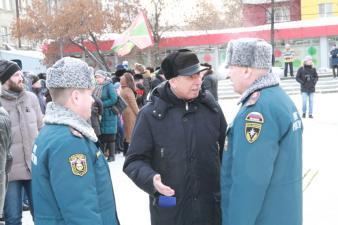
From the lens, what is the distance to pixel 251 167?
2.59 m

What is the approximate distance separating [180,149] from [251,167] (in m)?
0.62

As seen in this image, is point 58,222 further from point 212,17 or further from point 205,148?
point 212,17

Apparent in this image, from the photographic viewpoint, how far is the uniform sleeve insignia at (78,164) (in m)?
2.59

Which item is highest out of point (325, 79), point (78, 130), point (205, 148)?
point (78, 130)

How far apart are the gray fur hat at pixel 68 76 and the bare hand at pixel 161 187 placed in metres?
0.67

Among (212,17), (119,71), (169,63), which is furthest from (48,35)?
(169,63)

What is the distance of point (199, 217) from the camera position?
3.13m

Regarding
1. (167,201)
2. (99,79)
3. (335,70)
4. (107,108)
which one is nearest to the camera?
(167,201)

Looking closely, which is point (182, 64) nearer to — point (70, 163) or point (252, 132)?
point (252, 132)

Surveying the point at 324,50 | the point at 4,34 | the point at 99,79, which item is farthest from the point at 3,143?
the point at 4,34

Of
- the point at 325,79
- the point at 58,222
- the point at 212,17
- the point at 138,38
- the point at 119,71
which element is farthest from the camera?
the point at 212,17

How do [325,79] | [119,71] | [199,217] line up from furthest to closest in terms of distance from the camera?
[325,79] → [119,71] → [199,217]

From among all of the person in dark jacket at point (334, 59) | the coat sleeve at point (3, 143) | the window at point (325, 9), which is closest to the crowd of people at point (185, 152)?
the coat sleeve at point (3, 143)

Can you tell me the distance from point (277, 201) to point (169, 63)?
1.09 m
